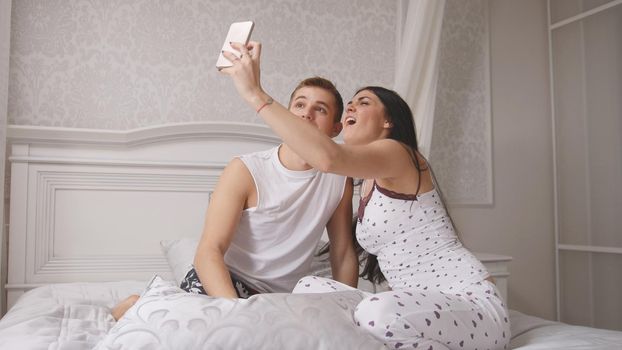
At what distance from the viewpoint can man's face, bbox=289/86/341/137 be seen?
179 centimetres

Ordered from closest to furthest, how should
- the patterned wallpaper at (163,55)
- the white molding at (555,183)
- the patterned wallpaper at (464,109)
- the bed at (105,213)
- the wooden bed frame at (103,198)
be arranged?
the bed at (105,213), the wooden bed frame at (103,198), the patterned wallpaper at (163,55), the patterned wallpaper at (464,109), the white molding at (555,183)

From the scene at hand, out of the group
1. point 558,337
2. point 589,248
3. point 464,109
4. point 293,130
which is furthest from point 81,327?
point 589,248

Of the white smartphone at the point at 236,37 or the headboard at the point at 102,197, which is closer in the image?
the white smartphone at the point at 236,37

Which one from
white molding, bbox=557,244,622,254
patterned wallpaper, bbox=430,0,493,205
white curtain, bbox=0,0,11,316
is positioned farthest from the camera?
patterned wallpaper, bbox=430,0,493,205

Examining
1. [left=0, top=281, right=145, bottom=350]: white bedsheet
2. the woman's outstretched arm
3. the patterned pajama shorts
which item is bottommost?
[left=0, top=281, right=145, bottom=350]: white bedsheet

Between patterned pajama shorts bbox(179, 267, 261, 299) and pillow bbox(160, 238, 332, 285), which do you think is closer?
patterned pajama shorts bbox(179, 267, 261, 299)

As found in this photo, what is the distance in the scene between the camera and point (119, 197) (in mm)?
2402

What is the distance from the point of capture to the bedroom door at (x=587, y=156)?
9.89ft

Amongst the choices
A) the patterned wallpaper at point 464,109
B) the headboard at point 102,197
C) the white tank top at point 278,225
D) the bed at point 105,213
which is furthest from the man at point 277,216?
the patterned wallpaper at point 464,109

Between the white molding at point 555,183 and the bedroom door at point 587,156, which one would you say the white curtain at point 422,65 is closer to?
the bedroom door at point 587,156

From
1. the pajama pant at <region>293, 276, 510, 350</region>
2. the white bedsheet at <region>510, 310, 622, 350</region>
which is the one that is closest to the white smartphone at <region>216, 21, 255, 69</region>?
the pajama pant at <region>293, 276, 510, 350</region>

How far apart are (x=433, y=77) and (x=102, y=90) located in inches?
56.7

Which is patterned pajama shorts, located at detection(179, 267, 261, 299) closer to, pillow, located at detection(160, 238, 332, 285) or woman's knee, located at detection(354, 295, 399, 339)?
pillow, located at detection(160, 238, 332, 285)

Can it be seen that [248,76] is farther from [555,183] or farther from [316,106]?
[555,183]
